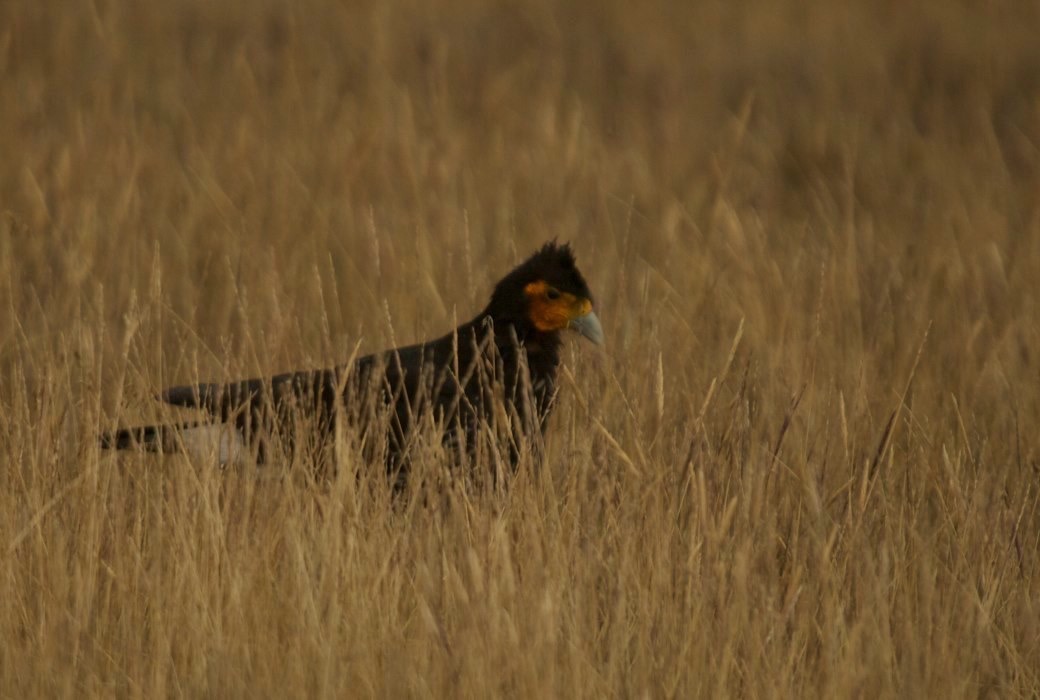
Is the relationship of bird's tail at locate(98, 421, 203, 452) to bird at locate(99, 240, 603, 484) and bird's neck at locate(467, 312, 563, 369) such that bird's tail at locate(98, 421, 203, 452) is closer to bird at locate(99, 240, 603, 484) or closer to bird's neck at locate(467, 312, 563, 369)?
bird at locate(99, 240, 603, 484)

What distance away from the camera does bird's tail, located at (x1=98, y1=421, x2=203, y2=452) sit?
372cm

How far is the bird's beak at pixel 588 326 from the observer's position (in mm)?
4652

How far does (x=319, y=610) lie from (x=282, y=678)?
0.17 m

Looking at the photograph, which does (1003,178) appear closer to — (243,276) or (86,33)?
(243,276)

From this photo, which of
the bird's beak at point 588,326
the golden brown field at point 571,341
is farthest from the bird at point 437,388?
the golden brown field at point 571,341

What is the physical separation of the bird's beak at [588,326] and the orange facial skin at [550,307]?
11 millimetres

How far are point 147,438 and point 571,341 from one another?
1.27m

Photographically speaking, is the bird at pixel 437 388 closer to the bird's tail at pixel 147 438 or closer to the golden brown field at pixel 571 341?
the bird's tail at pixel 147 438

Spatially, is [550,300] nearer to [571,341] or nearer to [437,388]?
[571,341]

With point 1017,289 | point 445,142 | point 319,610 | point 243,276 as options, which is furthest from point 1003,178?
point 319,610

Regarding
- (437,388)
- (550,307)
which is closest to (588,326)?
(550,307)

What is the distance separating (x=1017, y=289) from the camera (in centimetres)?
583

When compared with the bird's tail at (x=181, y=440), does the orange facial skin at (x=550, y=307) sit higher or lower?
higher

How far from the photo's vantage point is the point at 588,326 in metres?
4.66
